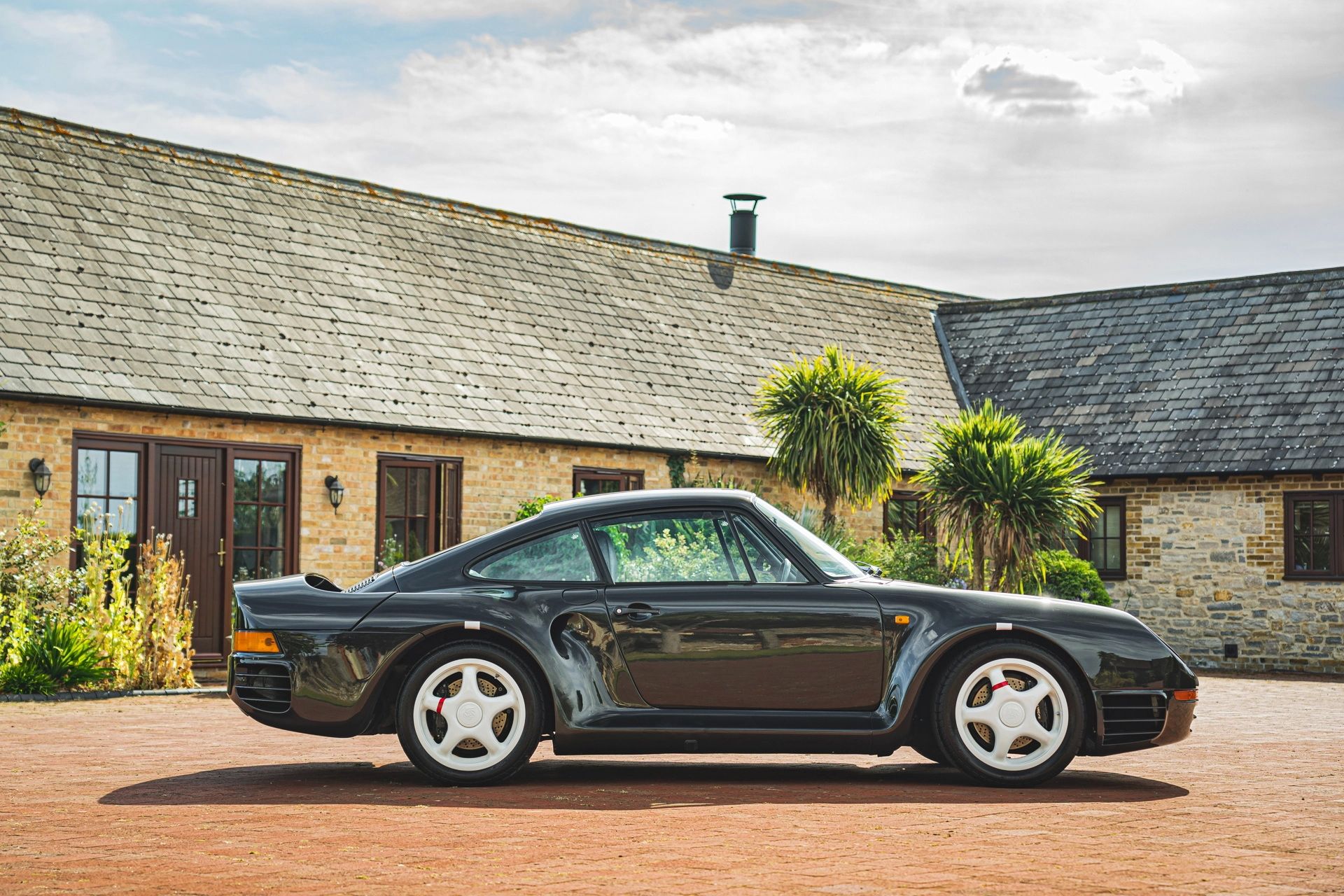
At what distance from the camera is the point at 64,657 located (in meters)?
13.5

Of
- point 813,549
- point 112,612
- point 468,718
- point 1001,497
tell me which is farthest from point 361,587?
point 1001,497

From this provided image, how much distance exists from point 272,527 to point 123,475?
1.73m

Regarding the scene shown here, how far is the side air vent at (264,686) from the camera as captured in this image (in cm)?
748

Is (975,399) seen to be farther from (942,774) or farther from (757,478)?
(942,774)

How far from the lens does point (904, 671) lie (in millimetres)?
7367

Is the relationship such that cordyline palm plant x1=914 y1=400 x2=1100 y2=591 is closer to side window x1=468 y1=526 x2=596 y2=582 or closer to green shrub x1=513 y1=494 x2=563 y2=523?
green shrub x1=513 y1=494 x2=563 y2=523

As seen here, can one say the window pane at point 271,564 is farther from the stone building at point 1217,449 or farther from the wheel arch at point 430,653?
the stone building at point 1217,449

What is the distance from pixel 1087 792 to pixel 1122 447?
16438mm

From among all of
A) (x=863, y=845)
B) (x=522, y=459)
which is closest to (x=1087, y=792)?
(x=863, y=845)

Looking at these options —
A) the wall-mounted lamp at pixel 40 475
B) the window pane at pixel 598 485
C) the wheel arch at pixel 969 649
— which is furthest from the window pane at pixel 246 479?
the wheel arch at pixel 969 649

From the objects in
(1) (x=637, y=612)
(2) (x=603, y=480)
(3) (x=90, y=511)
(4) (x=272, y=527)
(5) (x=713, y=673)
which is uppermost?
(2) (x=603, y=480)

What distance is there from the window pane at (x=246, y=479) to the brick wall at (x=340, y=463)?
9.5 inches

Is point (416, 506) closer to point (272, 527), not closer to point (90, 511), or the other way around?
point (272, 527)

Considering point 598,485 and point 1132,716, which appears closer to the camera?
point 1132,716
